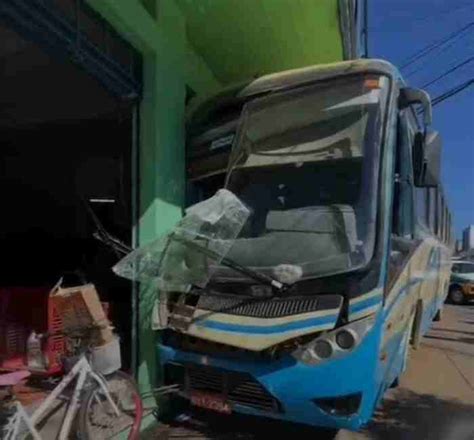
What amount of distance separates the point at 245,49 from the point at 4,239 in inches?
184

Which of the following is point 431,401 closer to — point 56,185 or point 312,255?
point 312,255

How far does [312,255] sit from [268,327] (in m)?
0.66

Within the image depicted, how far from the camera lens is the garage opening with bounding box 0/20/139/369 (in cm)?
653

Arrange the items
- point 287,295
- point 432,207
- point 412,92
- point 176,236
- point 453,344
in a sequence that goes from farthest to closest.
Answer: point 453,344 < point 432,207 < point 412,92 < point 176,236 < point 287,295

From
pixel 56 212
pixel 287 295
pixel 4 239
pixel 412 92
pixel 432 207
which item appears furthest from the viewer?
pixel 56 212

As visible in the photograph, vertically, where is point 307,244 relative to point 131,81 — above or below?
below

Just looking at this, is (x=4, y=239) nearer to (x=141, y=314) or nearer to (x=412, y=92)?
(x=141, y=314)

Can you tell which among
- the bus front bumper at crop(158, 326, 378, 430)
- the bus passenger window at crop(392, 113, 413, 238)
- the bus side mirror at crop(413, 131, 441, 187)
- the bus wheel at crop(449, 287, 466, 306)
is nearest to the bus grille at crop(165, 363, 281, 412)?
the bus front bumper at crop(158, 326, 378, 430)

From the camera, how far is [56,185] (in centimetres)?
1005

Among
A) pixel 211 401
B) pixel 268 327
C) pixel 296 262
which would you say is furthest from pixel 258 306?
pixel 211 401

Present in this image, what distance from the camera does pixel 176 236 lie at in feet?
15.8

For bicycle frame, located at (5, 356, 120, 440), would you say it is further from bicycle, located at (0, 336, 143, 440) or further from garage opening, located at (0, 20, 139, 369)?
garage opening, located at (0, 20, 139, 369)

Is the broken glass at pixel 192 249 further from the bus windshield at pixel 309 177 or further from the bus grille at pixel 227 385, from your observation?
the bus grille at pixel 227 385

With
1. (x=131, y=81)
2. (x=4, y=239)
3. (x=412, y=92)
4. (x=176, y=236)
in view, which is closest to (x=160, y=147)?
(x=131, y=81)
